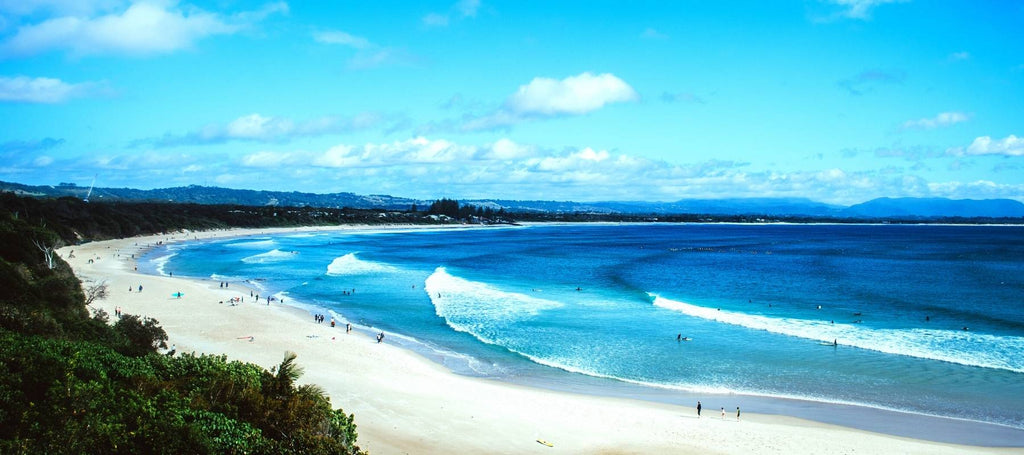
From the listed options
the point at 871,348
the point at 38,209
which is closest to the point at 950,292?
the point at 871,348

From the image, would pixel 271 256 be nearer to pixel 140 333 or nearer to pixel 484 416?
pixel 140 333

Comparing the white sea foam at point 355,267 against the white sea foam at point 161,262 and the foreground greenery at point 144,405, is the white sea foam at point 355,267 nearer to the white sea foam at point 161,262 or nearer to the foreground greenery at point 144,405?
the white sea foam at point 161,262

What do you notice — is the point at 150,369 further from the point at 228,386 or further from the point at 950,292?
the point at 950,292

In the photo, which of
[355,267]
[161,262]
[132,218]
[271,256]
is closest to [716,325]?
→ [355,267]

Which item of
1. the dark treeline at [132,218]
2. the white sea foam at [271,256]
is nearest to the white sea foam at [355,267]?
the white sea foam at [271,256]

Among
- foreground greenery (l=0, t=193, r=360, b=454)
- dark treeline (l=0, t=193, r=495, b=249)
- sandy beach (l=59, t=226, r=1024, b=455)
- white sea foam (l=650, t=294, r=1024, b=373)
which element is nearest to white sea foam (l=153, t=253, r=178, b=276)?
dark treeline (l=0, t=193, r=495, b=249)

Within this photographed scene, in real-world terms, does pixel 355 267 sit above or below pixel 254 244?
below
